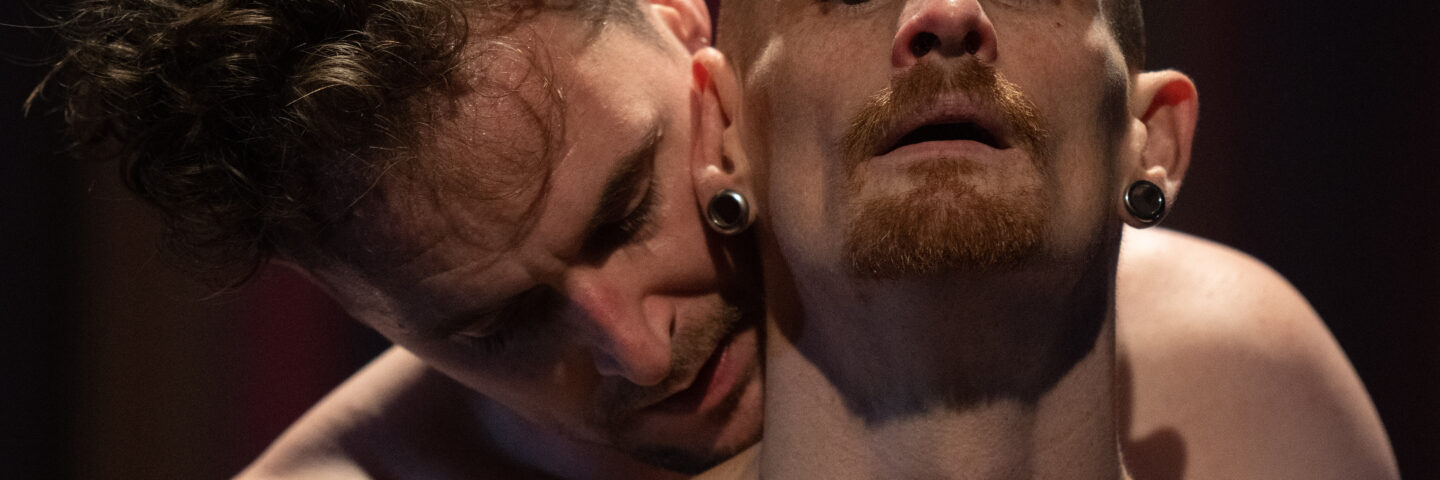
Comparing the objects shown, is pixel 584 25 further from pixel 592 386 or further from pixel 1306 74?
pixel 1306 74

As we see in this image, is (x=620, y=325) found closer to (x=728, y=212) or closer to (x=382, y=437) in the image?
(x=728, y=212)

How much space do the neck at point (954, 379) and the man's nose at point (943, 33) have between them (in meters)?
0.20

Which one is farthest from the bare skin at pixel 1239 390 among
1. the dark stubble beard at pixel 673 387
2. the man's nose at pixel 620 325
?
the man's nose at pixel 620 325

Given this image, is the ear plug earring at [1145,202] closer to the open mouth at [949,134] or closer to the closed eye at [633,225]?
the open mouth at [949,134]

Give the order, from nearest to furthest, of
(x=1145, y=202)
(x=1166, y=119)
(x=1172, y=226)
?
1. (x=1145, y=202)
2. (x=1166, y=119)
3. (x=1172, y=226)

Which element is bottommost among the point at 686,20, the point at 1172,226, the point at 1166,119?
the point at 1172,226

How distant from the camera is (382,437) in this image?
83.7 inches

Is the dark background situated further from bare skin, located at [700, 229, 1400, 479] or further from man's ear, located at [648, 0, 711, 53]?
man's ear, located at [648, 0, 711, 53]

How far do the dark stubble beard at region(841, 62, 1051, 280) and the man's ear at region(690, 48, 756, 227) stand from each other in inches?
8.8

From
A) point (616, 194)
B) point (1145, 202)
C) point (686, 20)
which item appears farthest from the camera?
point (686, 20)

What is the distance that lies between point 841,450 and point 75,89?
1002mm

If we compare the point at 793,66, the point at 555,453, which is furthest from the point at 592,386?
the point at 793,66

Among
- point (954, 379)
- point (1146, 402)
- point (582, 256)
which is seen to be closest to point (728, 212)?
point (582, 256)

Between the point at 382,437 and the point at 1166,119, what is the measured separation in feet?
4.13
